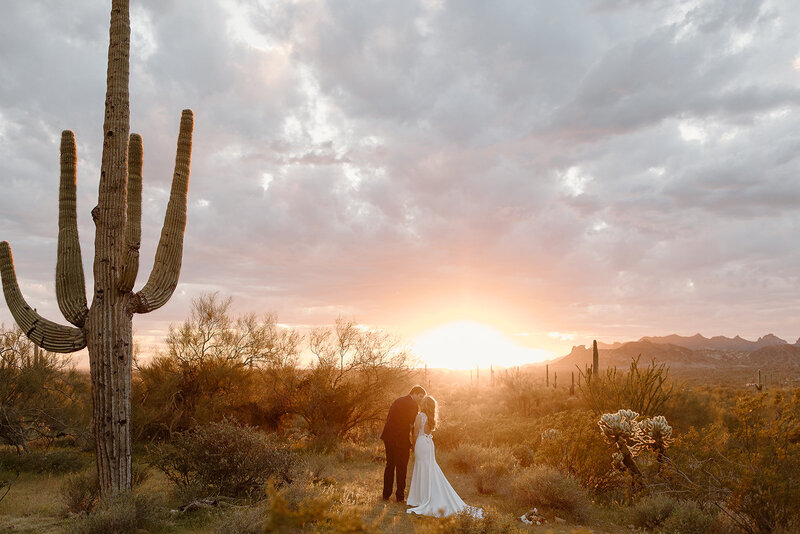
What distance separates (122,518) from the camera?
22.5 ft

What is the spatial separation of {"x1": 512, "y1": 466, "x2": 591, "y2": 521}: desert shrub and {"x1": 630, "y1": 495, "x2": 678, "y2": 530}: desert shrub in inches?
33.6

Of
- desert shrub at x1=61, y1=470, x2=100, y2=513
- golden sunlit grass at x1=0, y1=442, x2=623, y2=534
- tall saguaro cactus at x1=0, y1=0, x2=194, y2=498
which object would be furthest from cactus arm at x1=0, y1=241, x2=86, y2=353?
golden sunlit grass at x1=0, y1=442, x2=623, y2=534

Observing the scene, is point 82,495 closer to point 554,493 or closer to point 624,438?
point 554,493

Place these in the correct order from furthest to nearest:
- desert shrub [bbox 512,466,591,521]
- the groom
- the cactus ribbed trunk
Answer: the groom → desert shrub [bbox 512,466,591,521] → the cactus ribbed trunk

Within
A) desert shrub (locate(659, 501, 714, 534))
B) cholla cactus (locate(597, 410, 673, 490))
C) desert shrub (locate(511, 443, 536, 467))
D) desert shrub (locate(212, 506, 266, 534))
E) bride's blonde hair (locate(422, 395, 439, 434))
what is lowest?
desert shrub (locate(511, 443, 536, 467))

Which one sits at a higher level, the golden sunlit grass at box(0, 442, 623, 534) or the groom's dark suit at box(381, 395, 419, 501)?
the groom's dark suit at box(381, 395, 419, 501)

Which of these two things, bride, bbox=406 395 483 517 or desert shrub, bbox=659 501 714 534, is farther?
bride, bbox=406 395 483 517

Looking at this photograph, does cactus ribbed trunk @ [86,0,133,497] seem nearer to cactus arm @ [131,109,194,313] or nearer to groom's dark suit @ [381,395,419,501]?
cactus arm @ [131,109,194,313]

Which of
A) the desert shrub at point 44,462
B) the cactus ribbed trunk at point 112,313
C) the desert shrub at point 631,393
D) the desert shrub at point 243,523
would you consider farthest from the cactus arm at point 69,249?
the desert shrub at point 631,393

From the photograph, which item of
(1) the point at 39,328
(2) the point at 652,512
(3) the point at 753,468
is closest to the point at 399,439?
(2) the point at 652,512

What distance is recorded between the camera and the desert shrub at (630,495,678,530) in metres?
8.38

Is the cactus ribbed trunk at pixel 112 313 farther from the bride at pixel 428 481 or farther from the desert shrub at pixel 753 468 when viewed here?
the desert shrub at pixel 753 468

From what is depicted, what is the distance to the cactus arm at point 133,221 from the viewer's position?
860 cm

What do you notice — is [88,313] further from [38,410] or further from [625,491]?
[625,491]
